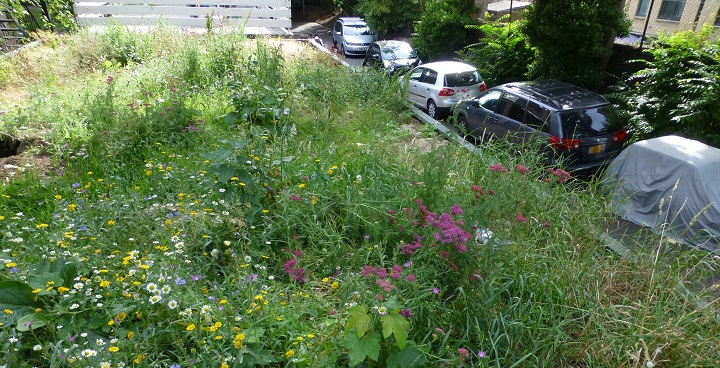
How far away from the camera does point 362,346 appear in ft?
7.50

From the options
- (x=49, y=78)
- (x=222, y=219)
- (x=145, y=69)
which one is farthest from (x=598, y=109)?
(x=49, y=78)

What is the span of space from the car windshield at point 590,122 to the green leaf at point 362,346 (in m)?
6.32

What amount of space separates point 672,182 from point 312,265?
562 cm

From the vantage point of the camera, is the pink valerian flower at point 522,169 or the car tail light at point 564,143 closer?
the pink valerian flower at point 522,169

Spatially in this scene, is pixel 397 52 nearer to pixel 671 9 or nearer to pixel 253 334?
pixel 671 9

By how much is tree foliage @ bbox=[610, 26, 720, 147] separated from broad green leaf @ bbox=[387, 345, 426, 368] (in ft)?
29.6

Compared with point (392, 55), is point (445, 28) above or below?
above

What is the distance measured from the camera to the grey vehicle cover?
6043 millimetres

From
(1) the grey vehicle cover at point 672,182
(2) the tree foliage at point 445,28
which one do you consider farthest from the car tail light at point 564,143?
(2) the tree foliage at point 445,28

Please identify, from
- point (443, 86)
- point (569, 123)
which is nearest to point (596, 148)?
point (569, 123)

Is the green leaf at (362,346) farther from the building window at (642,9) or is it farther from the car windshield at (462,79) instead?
the building window at (642,9)

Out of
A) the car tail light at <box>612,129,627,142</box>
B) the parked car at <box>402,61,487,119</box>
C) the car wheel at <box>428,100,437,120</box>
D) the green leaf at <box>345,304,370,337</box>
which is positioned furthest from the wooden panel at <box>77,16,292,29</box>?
the green leaf at <box>345,304,370,337</box>

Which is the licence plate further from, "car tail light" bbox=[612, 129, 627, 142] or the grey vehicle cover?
the grey vehicle cover

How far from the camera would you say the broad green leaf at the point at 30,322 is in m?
2.43
